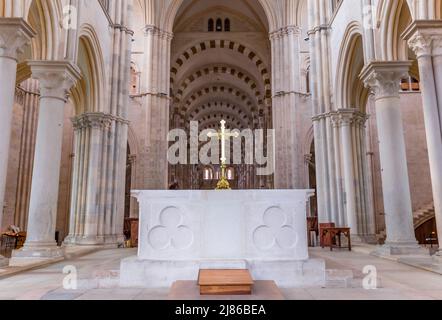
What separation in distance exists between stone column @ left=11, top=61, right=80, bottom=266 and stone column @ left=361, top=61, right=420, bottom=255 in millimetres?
7142

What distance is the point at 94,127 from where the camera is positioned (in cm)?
1162

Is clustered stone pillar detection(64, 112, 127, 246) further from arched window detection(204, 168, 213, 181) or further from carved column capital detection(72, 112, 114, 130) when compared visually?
arched window detection(204, 168, 213, 181)

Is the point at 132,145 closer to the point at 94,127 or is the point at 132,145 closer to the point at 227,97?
the point at 94,127

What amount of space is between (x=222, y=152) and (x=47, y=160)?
4.79 metres

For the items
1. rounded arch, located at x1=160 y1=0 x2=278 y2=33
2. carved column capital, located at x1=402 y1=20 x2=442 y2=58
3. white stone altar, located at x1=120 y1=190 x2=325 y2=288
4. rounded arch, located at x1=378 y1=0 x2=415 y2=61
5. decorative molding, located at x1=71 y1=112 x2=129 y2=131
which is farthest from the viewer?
rounded arch, located at x1=160 y1=0 x2=278 y2=33

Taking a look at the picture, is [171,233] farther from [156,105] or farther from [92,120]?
[156,105]

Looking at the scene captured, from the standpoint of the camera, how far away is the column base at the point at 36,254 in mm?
6892

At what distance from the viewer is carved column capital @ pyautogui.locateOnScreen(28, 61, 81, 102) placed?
26.2ft

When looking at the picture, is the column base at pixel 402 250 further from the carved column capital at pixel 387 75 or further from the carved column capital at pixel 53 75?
the carved column capital at pixel 53 75

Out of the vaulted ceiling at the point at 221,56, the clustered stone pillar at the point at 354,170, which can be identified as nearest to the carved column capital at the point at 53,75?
the clustered stone pillar at the point at 354,170

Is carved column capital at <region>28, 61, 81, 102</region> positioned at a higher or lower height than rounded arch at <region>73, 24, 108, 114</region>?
lower

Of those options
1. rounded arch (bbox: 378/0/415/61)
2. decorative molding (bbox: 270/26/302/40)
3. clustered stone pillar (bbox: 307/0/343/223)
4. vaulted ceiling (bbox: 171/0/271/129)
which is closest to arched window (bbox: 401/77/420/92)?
decorative molding (bbox: 270/26/302/40)

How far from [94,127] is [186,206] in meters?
8.15

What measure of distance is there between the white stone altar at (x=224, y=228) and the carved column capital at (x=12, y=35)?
3.88m
